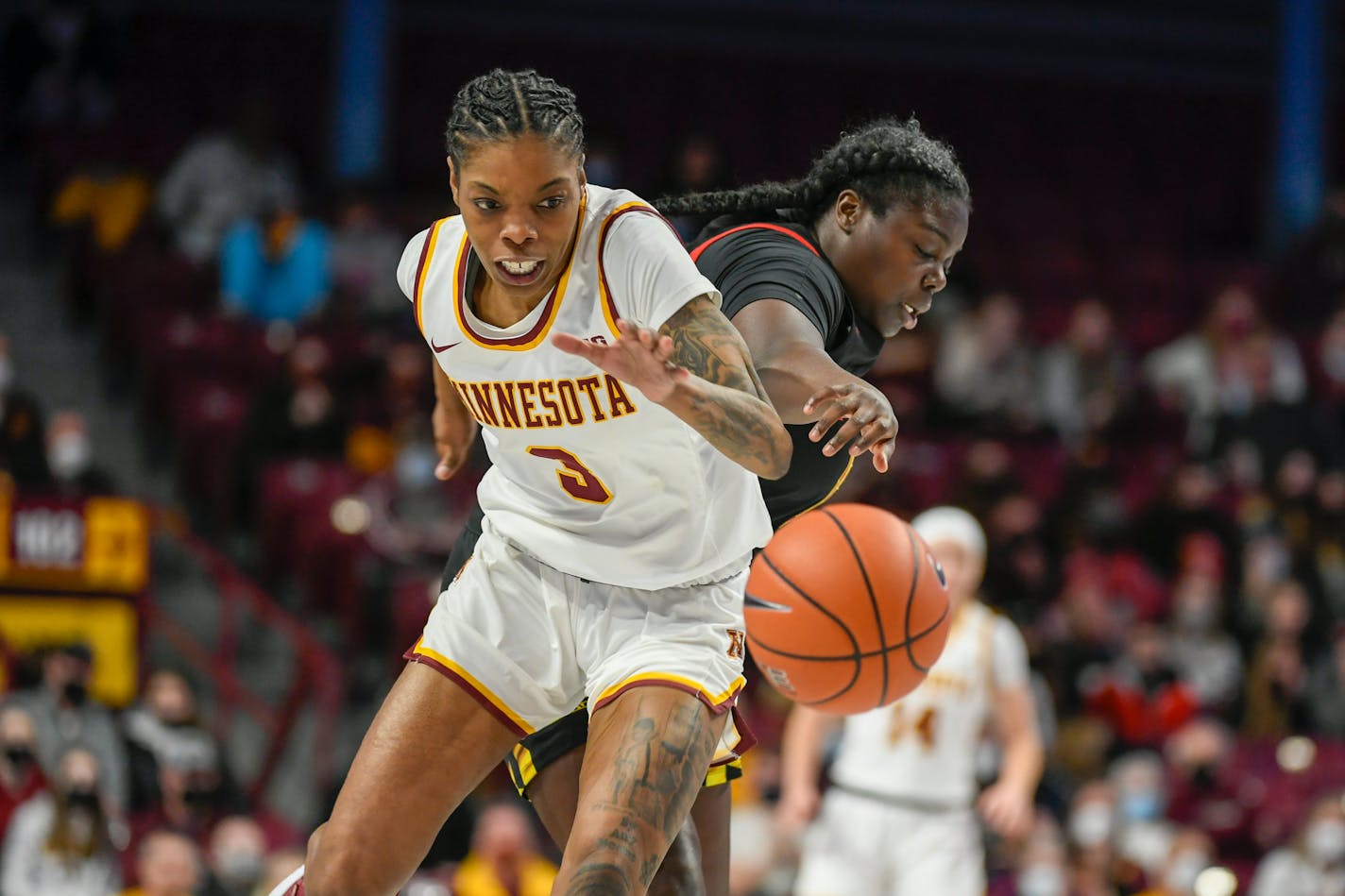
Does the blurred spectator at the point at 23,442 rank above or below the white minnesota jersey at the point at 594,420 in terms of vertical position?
below

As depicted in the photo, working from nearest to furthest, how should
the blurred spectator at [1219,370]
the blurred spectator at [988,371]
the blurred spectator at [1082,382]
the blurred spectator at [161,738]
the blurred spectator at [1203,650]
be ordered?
the blurred spectator at [161,738], the blurred spectator at [1203,650], the blurred spectator at [988,371], the blurred spectator at [1082,382], the blurred spectator at [1219,370]

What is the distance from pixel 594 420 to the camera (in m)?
3.58

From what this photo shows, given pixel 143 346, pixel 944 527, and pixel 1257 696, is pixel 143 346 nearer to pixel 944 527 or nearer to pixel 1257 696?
pixel 944 527

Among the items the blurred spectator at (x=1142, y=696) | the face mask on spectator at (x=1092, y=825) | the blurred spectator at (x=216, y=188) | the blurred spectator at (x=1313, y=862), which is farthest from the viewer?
the blurred spectator at (x=216, y=188)

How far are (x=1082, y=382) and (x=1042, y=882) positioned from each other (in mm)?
5171

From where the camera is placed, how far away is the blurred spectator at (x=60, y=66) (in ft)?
45.7

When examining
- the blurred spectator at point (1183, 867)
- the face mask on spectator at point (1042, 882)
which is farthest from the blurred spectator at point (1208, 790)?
the face mask on spectator at point (1042, 882)

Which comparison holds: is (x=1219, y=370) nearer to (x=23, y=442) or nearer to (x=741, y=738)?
(x=23, y=442)

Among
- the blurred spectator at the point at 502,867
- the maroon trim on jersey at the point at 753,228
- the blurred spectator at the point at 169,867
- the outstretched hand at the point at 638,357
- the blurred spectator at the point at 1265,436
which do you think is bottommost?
the blurred spectator at the point at 502,867

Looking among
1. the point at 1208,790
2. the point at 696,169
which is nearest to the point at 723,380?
the point at 1208,790

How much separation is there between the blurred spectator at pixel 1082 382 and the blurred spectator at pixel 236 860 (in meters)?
6.85

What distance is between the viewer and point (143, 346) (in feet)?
37.4

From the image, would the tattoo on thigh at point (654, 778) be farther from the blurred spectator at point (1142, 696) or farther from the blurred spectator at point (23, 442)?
the blurred spectator at point (1142, 696)

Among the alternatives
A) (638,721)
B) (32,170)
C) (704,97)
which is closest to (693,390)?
(638,721)
